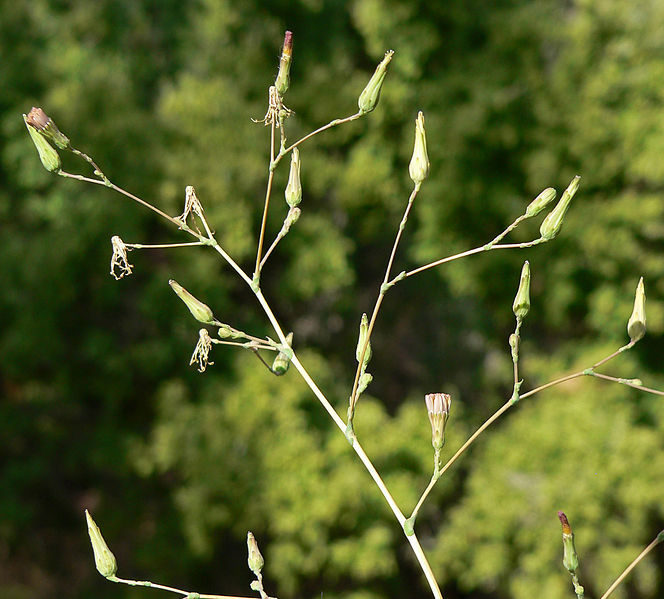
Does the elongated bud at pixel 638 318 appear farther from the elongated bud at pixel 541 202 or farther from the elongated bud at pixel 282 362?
the elongated bud at pixel 282 362

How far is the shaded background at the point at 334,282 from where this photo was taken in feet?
13.8

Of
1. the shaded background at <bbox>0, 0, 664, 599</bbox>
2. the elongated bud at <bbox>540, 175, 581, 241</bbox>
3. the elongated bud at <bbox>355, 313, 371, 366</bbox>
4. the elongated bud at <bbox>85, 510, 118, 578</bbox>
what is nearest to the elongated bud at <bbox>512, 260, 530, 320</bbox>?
the elongated bud at <bbox>540, 175, 581, 241</bbox>

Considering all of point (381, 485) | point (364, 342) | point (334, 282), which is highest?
point (334, 282)

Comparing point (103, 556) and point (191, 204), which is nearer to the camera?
point (103, 556)

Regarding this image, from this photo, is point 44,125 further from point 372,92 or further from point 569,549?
point 569,549

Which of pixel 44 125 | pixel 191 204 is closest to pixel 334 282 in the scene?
pixel 191 204

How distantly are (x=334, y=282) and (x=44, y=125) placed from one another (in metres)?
3.66

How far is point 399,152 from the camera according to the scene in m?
4.62

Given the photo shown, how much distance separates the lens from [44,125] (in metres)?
0.87

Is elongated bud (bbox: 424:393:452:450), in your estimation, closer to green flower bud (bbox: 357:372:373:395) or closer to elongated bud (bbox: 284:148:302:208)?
green flower bud (bbox: 357:372:373:395)

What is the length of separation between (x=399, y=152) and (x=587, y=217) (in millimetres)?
971

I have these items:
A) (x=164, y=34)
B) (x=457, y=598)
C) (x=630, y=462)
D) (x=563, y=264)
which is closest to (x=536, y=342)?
(x=563, y=264)

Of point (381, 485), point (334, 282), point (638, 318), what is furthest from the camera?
point (334, 282)

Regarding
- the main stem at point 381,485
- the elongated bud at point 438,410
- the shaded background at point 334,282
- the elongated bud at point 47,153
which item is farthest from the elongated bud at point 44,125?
the shaded background at point 334,282
